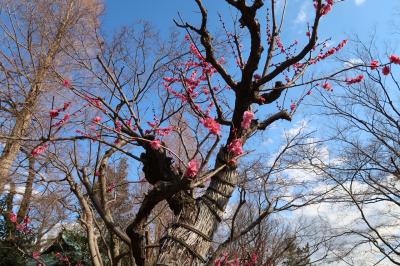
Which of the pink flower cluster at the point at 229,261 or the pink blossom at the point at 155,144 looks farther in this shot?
the pink flower cluster at the point at 229,261

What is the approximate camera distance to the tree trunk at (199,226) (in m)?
2.43

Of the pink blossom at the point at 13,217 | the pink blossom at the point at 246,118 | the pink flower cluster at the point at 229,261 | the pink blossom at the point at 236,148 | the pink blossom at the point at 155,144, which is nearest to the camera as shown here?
the pink blossom at the point at 236,148

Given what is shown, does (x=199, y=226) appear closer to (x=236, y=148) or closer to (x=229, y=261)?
(x=236, y=148)

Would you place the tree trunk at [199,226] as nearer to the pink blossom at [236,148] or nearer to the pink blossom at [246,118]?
the pink blossom at [236,148]

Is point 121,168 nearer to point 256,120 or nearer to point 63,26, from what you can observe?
point 63,26

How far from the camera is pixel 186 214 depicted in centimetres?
272

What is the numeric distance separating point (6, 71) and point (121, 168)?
4.64 m

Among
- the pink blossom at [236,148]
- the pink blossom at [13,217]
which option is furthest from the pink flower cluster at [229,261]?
the pink blossom at [13,217]

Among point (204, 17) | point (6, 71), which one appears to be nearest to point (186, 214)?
point (204, 17)

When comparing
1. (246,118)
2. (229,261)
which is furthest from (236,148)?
(229,261)

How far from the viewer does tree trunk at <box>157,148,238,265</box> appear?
243 centimetres

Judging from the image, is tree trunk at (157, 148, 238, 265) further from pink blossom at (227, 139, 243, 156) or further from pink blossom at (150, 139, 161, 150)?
pink blossom at (150, 139, 161, 150)

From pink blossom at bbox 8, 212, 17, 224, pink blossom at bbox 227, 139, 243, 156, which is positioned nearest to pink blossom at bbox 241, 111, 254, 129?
pink blossom at bbox 227, 139, 243, 156

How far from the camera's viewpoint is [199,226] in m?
2.60
